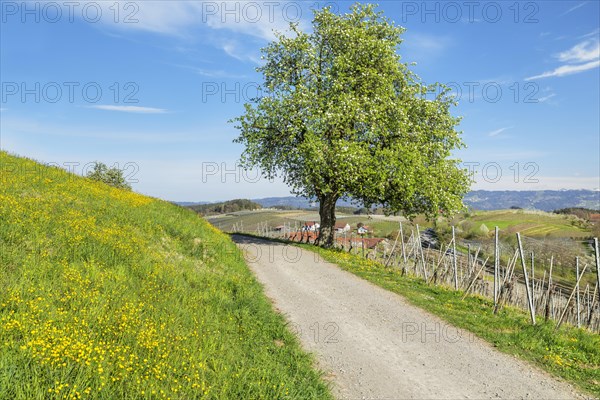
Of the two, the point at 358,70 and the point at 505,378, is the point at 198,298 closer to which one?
the point at 505,378

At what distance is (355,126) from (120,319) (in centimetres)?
2359

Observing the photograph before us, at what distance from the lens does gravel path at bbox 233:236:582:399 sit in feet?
30.9

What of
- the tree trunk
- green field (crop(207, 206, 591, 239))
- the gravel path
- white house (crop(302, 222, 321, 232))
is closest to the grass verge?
the gravel path

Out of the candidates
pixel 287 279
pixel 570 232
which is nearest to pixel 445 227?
pixel 570 232

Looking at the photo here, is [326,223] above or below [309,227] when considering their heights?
above

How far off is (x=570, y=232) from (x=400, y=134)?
7922 cm

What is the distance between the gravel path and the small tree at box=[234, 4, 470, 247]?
10593mm

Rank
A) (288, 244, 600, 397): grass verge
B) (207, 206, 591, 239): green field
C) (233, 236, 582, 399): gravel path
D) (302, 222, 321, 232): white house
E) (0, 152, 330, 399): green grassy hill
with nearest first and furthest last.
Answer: (0, 152, 330, 399): green grassy hill → (233, 236, 582, 399): gravel path → (288, 244, 600, 397): grass verge → (302, 222, 321, 232): white house → (207, 206, 591, 239): green field

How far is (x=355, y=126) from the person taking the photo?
28.9 meters

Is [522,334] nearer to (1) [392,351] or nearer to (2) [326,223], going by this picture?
(1) [392,351]

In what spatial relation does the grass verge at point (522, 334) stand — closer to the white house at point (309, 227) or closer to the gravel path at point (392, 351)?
the gravel path at point (392, 351)

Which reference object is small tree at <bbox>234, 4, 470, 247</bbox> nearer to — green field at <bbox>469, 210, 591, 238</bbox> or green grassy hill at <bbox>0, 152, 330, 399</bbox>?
green grassy hill at <bbox>0, 152, 330, 399</bbox>

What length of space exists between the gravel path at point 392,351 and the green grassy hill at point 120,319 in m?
1.10

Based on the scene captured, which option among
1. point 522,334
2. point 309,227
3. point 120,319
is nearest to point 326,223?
point 522,334
